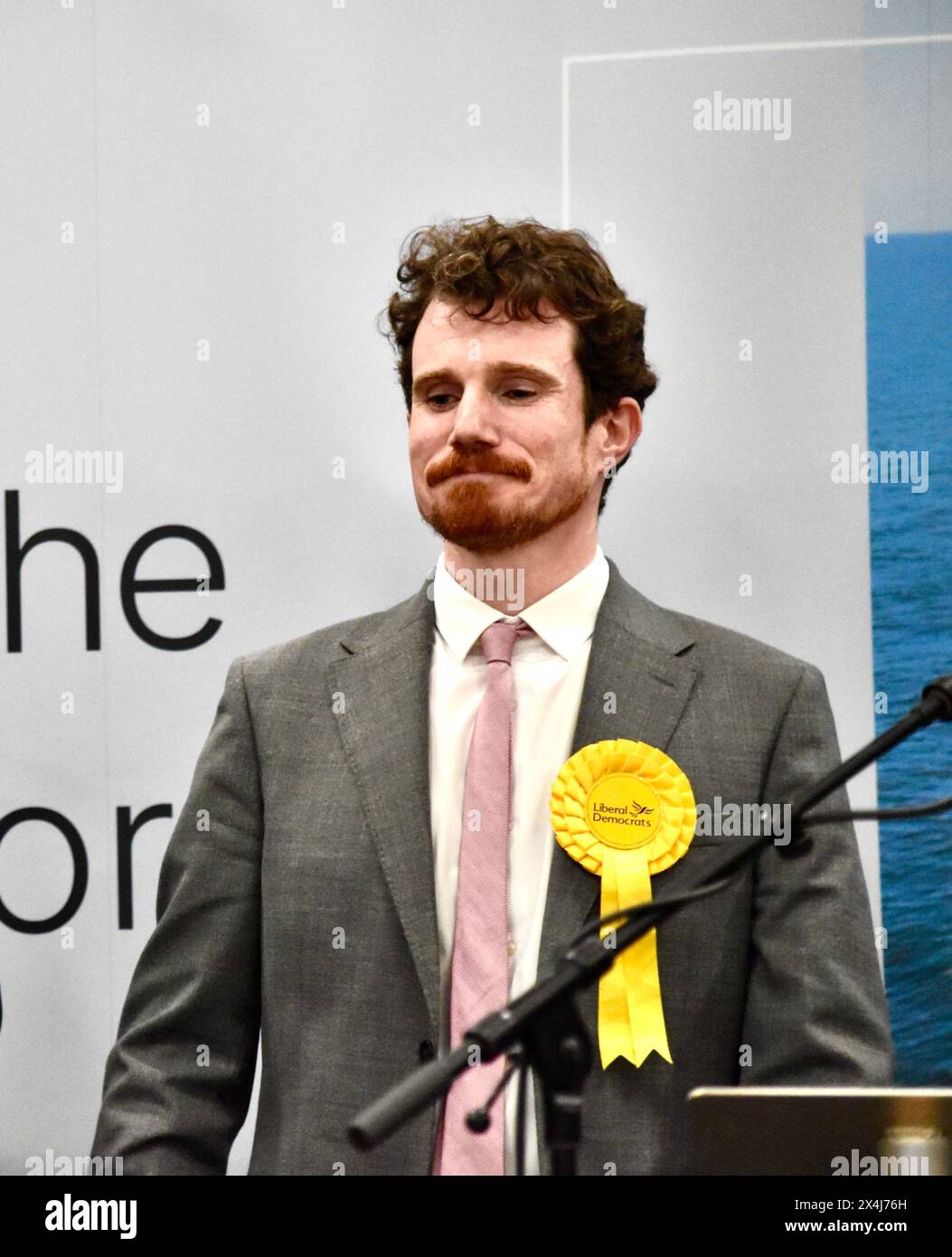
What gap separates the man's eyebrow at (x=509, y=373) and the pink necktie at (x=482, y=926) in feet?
1.29

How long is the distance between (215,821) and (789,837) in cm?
88

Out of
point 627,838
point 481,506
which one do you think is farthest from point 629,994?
point 481,506

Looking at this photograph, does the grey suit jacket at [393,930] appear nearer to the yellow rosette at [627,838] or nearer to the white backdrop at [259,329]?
the yellow rosette at [627,838]

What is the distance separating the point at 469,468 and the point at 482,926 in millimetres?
570

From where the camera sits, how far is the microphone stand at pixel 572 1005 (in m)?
1.09

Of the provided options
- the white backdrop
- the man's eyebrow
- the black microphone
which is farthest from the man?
the black microphone

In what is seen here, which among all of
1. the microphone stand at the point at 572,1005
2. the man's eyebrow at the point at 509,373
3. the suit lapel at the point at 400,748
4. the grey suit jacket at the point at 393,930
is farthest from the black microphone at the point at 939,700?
the man's eyebrow at the point at 509,373

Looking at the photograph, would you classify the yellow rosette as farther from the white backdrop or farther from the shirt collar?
the white backdrop

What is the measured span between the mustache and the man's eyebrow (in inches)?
4.7

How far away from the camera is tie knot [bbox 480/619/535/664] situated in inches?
76.4

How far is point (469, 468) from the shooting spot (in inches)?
75.9

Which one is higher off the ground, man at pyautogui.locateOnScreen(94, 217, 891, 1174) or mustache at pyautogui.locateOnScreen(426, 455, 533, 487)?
mustache at pyautogui.locateOnScreen(426, 455, 533, 487)
